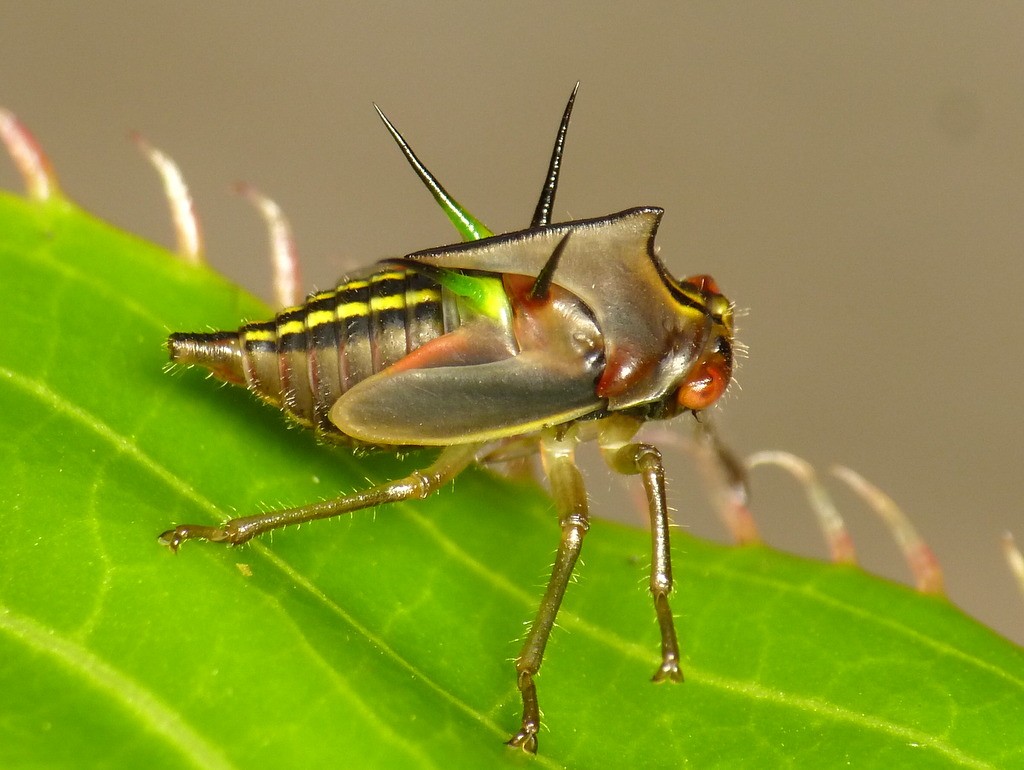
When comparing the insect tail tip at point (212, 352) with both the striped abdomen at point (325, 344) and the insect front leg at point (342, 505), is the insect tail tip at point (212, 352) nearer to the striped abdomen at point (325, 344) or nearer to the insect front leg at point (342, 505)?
the striped abdomen at point (325, 344)

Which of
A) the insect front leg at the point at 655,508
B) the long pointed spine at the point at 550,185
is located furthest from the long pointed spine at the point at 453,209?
the insect front leg at the point at 655,508

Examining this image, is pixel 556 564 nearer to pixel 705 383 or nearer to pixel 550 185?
pixel 705 383

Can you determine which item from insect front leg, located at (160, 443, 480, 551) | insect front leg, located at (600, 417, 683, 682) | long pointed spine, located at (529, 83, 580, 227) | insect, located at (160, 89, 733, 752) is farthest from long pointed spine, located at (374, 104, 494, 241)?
insect front leg, located at (600, 417, 683, 682)

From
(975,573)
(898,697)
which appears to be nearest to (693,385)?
(898,697)

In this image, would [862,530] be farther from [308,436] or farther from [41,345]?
[41,345]

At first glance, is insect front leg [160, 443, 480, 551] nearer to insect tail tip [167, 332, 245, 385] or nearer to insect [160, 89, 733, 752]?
insect [160, 89, 733, 752]

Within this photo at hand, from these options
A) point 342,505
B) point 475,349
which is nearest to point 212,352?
point 342,505
